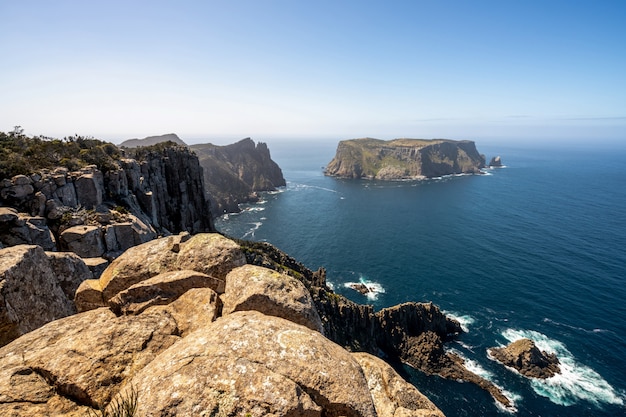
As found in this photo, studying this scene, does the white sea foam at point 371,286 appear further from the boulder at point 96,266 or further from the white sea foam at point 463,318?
the boulder at point 96,266

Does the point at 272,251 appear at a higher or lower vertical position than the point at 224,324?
lower

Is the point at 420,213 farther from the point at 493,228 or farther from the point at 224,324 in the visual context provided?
the point at 224,324

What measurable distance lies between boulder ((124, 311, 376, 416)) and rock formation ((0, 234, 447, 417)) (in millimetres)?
26

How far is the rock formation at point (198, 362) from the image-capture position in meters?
7.54

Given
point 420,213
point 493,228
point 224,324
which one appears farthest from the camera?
point 420,213

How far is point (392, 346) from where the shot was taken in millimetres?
69812

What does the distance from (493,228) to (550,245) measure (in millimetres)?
24538

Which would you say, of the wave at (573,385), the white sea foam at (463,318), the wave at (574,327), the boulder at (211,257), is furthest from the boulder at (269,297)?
the wave at (574,327)

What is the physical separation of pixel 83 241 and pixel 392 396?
36607 millimetres

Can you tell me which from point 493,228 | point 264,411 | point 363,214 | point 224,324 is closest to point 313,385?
point 264,411

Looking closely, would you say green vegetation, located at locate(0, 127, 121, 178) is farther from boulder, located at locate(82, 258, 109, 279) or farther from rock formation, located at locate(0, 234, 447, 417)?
rock formation, located at locate(0, 234, 447, 417)

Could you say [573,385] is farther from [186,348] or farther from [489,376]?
[186,348]

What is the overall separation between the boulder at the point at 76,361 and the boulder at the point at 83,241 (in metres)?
28.1

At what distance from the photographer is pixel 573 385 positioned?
193 ft
